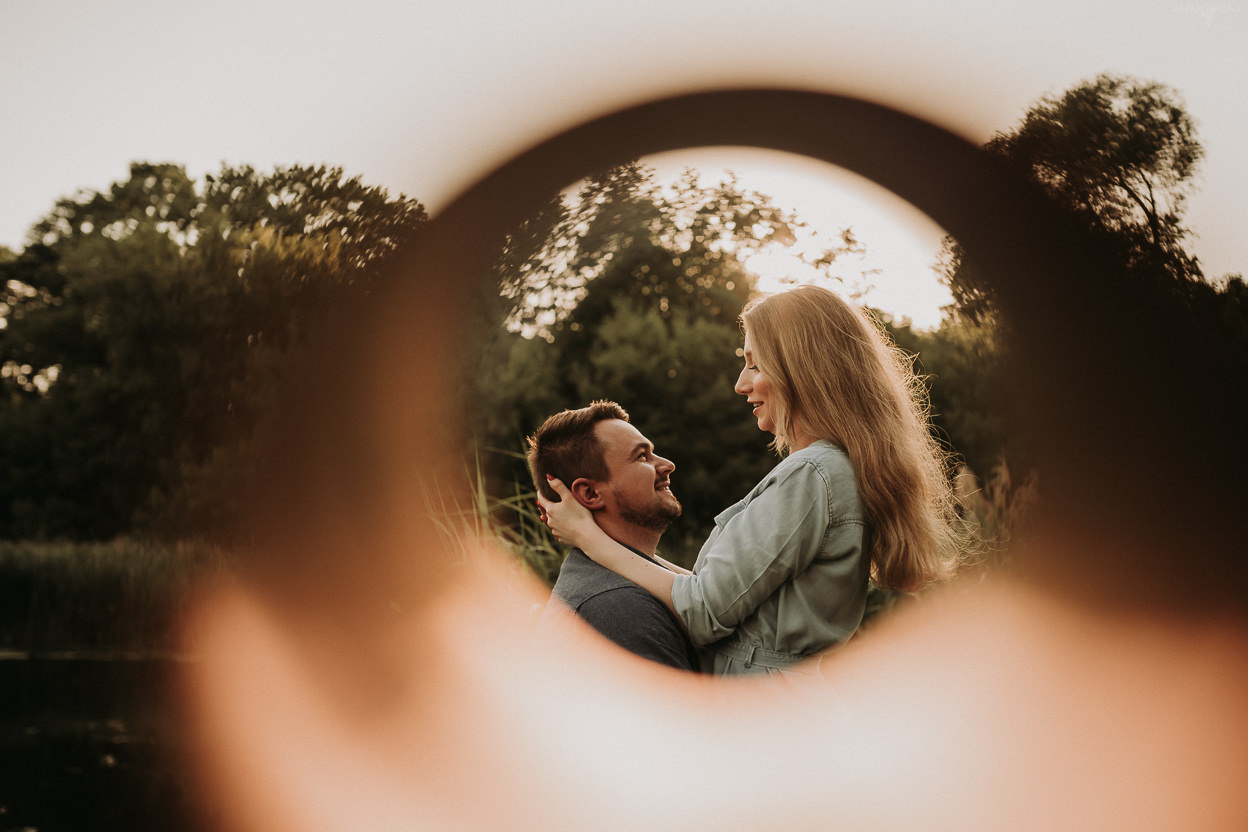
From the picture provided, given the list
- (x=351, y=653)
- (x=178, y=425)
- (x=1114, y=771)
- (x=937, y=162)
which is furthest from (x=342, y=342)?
(x=1114, y=771)

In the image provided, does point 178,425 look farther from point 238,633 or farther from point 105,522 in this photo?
point 238,633

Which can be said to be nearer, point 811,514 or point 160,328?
point 811,514

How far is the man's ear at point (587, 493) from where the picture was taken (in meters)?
2.79

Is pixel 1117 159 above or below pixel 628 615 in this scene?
above

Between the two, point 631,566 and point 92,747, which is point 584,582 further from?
point 92,747

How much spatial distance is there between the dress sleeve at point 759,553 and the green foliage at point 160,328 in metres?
2.43

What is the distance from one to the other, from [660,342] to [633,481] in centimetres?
426

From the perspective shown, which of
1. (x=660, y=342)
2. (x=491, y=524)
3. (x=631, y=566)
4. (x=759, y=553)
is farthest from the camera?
(x=660, y=342)

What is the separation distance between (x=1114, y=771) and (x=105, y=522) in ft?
16.3

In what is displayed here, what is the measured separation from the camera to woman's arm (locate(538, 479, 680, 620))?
248 centimetres

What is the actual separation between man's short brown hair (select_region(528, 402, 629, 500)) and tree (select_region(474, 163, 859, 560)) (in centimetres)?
298

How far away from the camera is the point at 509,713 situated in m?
3.87

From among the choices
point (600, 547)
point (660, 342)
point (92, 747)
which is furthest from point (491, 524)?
point (92, 747)

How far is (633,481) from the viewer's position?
2787mm
